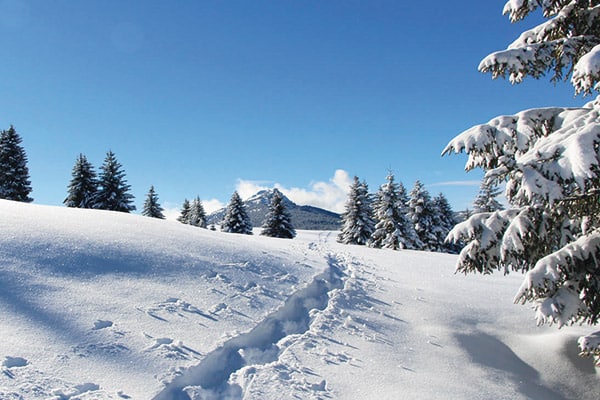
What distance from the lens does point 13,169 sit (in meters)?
31.3

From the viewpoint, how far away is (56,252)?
8.28m

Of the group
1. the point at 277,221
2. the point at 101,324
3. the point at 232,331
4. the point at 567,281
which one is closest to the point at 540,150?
the point at 567,281

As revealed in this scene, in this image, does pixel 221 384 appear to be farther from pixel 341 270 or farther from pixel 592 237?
pixel 341 270

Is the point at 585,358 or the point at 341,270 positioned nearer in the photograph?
the point at 585,358

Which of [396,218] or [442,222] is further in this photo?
[442,222]

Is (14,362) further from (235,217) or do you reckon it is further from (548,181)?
(235,217)

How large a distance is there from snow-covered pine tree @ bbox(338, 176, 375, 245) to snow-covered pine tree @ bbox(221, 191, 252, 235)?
11.7 m

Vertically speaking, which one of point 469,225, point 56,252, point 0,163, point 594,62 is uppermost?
point 0,163

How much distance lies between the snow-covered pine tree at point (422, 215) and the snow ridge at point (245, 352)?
27.5 meters

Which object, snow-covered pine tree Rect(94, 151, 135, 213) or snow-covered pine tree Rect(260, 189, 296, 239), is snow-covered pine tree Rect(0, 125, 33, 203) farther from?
snow-covered pine tree Rect(260, 189, 296, 239)

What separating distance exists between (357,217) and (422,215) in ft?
21.7

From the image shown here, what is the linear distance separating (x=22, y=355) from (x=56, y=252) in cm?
401

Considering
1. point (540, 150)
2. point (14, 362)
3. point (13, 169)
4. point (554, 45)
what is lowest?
point (14, 362)

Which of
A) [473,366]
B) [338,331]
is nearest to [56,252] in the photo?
[338,331]
